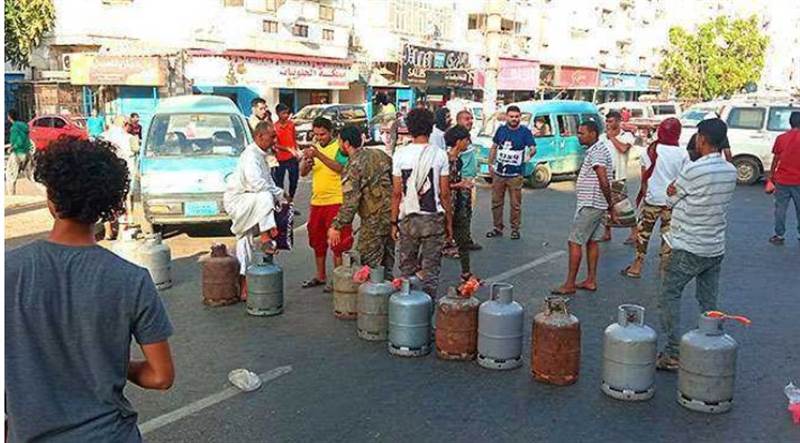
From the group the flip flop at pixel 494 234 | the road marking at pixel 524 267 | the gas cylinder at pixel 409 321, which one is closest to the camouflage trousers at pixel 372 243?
the gas cylinder at pixel 409 321

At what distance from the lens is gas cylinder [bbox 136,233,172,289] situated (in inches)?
297

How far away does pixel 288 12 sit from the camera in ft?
105

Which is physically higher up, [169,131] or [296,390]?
[169,131]

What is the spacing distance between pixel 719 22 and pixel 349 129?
175ft

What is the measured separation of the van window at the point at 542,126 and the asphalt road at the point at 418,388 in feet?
30.1

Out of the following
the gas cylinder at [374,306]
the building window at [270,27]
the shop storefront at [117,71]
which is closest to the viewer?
the gas cylinder at [374,306]

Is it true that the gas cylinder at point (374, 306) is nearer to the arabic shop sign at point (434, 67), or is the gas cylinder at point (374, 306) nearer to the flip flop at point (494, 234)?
the flip flop at point (494, 234)

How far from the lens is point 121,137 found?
35.8 feet

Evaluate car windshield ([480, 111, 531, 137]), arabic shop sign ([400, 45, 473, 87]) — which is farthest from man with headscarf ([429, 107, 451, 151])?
arabic shop sign ([400, 45, 473, 87])

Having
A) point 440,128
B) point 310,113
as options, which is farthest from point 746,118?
point 310,113

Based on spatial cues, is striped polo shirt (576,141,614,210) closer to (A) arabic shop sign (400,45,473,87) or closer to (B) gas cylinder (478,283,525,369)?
(B) gas cylinder (478,283,525,369)

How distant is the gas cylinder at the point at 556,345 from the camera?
5.06 meters

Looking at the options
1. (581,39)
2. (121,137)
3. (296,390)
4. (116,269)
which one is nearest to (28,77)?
(121,137)

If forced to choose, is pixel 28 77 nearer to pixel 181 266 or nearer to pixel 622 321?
pixel 181 266
